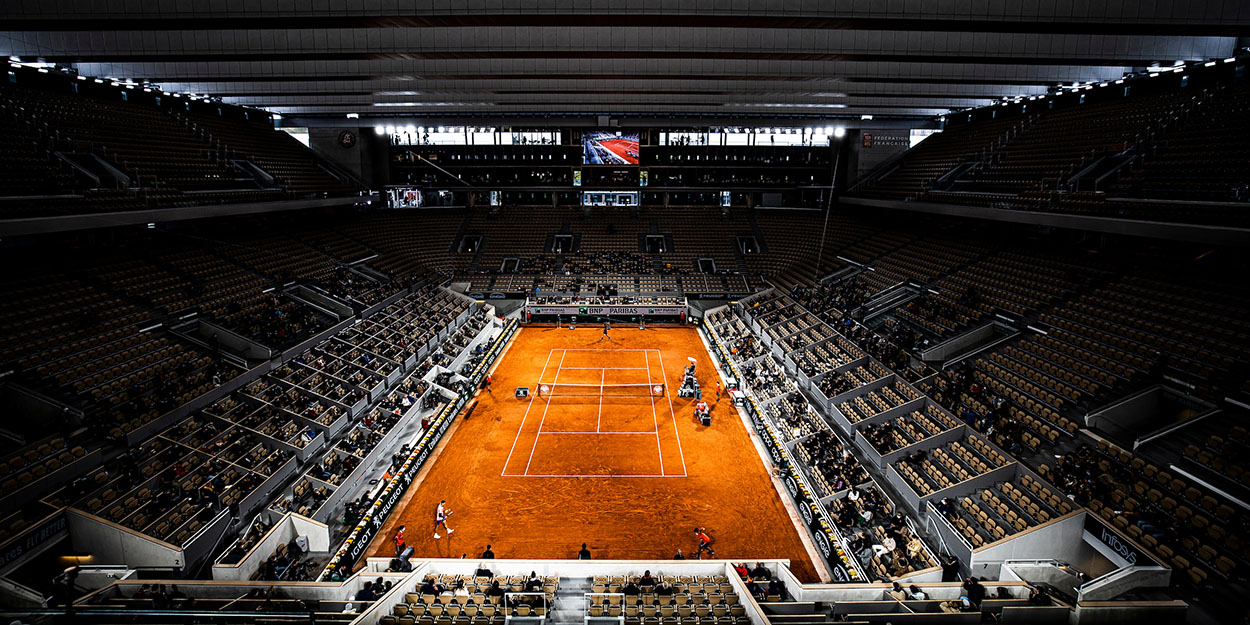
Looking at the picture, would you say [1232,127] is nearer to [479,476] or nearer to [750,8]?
[750,8]

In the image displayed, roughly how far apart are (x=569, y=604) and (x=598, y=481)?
6803 mm

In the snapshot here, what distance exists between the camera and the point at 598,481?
19438mm

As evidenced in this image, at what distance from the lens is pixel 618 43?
1892 cm

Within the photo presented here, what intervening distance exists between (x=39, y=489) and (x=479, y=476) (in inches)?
457

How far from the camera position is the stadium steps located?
483 inches

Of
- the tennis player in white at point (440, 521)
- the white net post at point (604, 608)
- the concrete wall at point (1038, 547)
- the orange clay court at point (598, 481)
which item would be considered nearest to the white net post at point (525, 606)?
the white net post at point (604, 608)

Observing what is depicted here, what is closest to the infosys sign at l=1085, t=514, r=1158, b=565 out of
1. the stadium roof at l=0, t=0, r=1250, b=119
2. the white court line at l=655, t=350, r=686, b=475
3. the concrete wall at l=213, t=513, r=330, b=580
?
the white court line at l=655, t=350, r=686, b=475

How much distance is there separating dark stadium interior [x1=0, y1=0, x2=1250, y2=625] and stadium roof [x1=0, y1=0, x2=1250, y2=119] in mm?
144

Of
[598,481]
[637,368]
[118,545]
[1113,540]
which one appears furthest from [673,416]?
[118,545]

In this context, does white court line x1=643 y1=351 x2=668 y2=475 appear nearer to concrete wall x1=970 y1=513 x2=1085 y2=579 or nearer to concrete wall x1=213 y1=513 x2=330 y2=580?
concrete wall x1=970 y1=513 x2=1085 y2=579

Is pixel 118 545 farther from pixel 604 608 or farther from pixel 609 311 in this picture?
pixel 609 311

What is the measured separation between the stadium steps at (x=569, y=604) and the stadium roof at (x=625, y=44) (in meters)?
14.9

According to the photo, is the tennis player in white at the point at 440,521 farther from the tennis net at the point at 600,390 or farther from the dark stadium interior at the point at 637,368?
the tennis net at the point at 600,390

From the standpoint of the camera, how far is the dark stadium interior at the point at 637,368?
13.5 m
